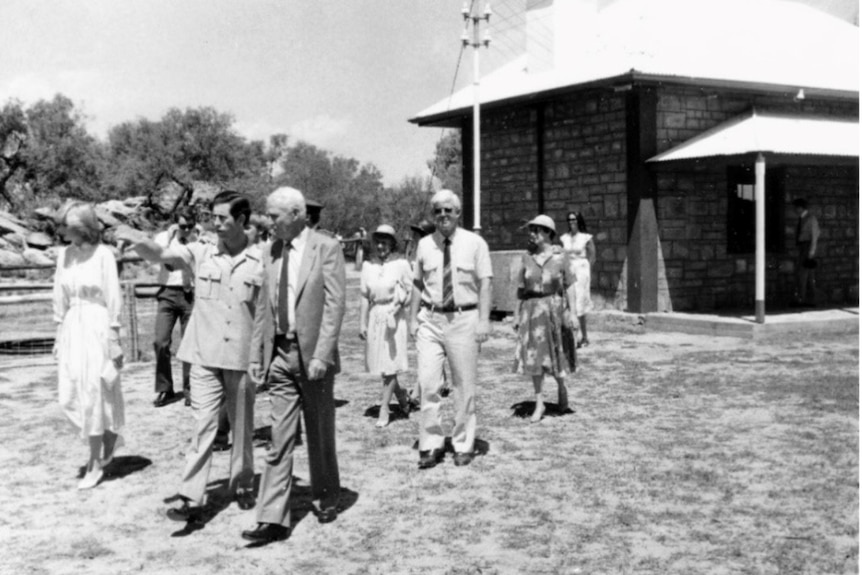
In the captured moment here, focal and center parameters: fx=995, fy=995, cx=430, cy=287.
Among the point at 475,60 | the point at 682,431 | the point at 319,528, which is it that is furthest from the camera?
the point at 475,60

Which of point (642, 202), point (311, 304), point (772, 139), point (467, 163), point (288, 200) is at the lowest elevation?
point (311, 304)

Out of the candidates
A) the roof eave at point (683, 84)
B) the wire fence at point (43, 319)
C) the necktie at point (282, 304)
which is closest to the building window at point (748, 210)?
the roof eave at point (683, 84)

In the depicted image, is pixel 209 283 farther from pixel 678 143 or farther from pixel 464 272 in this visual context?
pixel 678 143

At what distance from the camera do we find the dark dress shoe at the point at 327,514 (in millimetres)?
5488

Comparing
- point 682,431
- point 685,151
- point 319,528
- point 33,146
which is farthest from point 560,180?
point 33,146

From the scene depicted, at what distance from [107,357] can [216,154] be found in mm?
47040

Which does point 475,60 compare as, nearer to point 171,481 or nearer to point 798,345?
point 798,345

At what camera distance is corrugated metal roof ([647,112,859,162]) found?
14672mm

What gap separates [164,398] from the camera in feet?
30.9

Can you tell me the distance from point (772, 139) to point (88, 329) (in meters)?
11.7

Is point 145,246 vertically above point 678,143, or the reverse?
point 678,143

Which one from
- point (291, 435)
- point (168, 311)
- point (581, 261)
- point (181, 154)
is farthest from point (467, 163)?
point (181, 154)

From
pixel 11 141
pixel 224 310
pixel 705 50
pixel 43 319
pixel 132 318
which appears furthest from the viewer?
pixel 11 141

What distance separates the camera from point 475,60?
64.8 feet
